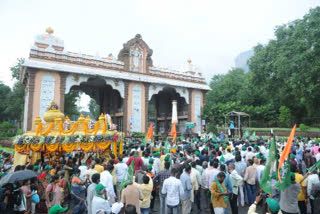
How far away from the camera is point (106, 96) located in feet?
89.6

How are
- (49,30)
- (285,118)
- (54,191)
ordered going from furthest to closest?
1. (285,118)
2. (49,30)
3. (54,191)

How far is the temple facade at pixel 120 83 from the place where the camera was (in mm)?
17484

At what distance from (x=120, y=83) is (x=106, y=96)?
21.2 feet

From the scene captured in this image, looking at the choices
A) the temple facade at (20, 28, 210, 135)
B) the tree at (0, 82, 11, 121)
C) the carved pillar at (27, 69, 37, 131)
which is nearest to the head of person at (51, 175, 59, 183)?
the temple facade at (20, 28, 210, 135)

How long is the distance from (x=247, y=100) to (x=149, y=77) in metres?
16.8

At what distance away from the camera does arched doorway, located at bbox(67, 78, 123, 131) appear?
2469 cm

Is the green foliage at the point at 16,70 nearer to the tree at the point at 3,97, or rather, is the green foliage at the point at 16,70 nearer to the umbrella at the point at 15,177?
the tree at the point at 3,97

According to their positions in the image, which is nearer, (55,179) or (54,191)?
(54,191)

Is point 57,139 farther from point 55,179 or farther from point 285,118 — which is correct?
point 285,118

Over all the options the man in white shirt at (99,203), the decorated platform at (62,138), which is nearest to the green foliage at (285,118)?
the decorated platform at (62,138)

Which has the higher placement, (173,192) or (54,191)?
(173,192)

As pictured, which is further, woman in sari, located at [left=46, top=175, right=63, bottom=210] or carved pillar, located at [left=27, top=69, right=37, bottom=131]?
carved pillar, located at [left=27, top=69, right=37, bottom=131]

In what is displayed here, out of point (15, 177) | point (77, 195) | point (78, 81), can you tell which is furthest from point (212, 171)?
point (78, 81)

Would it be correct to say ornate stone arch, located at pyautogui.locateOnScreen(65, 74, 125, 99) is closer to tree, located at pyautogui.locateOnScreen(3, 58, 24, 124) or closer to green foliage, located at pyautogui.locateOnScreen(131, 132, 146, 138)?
green foliage, located at pyautogui.locateOnScreen(131, 132, 146, 138)
